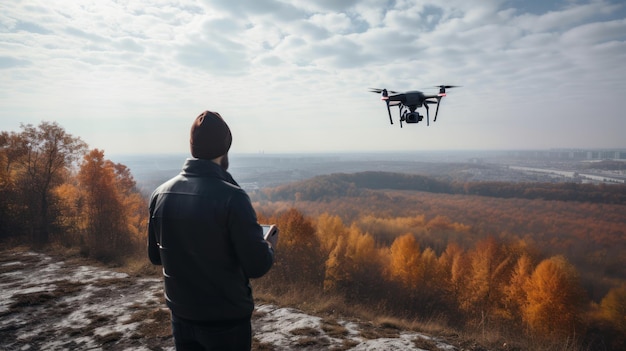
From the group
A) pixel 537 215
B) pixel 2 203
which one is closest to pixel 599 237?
pixel 537 215

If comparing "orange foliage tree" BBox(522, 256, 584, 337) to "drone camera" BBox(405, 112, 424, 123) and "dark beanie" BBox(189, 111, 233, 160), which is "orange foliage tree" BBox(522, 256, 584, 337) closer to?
"drone camera" BBox(405, 112, 424, 123)

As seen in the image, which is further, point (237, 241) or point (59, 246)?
point (59, 246)

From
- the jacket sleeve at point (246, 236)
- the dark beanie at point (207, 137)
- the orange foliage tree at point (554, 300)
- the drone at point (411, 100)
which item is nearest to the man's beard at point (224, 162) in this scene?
the dark beanie at point (207, 137)

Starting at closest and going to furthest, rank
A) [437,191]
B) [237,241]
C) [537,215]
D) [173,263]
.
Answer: [237,241]
[173,263]
[537,215]
[437,191]

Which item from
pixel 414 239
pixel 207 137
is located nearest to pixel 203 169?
pixel 207 137

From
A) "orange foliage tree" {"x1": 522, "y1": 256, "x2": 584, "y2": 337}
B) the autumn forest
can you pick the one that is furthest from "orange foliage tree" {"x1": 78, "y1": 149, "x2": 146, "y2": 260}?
"orange foliage tree" {"x1": 522, "y1": 256, "x2": 584, "y2": 337}

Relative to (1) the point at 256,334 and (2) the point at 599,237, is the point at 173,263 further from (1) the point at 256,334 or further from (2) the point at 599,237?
(2) the point at 599,237
